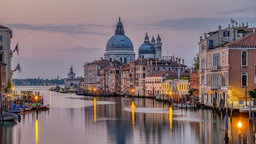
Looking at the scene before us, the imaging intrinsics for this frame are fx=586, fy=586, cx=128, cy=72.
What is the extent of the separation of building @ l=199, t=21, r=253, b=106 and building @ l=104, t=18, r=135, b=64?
66.0 meters

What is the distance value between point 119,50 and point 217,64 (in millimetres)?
71363

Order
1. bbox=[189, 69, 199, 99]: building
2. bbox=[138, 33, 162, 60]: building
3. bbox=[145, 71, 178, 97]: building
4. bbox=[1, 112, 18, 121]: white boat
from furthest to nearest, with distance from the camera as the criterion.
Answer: bbox=[138, 33, 162, 60]: building
bbox=[145, 71, 178, 97]: building
bbox=[189, 69, 199, 99]: building
bbox=[1, 112, 18, 121]: white boat

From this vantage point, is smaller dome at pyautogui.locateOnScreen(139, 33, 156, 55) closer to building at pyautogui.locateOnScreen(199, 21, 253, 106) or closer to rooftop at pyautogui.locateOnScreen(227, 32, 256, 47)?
building at pyautogui.locateOnScreen(199, 21, 253, 106)

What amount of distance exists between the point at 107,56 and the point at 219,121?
79904 mm

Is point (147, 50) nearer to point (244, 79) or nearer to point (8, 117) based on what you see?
point (244, 79)

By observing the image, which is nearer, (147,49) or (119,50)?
Result: (147,49)

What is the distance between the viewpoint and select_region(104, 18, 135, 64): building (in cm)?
10450

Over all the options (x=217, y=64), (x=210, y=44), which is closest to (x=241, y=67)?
(x=217, y=64)

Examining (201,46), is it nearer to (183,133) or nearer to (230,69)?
(230,69)

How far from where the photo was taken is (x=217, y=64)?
33.7 m

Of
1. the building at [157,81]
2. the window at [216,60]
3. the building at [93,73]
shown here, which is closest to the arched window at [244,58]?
the window at [216,60]

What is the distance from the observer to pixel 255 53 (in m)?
31.1

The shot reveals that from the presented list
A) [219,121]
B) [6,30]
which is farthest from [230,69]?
[6,30]

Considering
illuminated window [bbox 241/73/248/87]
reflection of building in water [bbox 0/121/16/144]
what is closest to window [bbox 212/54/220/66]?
illuminated window [bbox 241/73/248/87]
